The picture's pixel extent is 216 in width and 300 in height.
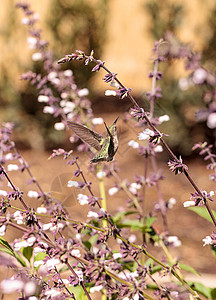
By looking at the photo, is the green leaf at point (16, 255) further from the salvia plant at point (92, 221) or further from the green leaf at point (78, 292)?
the green leaf at point (78, 292)

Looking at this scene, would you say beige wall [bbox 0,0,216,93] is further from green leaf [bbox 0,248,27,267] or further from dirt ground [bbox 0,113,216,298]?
green leaf [bbox 0,248,27,267]

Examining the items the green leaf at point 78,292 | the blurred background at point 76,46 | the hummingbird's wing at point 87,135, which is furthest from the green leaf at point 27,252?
the blurred background at point 76,46

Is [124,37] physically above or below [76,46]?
below

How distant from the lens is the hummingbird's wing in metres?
1.19

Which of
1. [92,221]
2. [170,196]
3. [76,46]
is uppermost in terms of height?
[92,221]

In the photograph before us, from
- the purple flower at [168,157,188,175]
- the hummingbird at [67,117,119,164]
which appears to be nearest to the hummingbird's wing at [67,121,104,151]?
the hummingbird at [67,117,119,164]

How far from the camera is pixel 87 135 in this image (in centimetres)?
125

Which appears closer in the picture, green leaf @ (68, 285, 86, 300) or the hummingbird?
the hummingbird

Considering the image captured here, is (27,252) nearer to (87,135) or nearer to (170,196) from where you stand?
(87,135)

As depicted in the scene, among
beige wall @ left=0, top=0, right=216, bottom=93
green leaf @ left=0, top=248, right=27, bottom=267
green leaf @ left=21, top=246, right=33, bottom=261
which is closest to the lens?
green leaf @ left=0, top=248, right=27, bottom=267

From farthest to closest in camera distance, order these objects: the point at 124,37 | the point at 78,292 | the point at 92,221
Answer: the point at 124,37 → the point at 92,221 → the point at 78,292

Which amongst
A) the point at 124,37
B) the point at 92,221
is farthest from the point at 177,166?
the point at 124,37

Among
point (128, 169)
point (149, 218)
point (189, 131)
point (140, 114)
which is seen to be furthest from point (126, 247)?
point (189, 131)

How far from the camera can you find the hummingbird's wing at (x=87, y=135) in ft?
3.89
